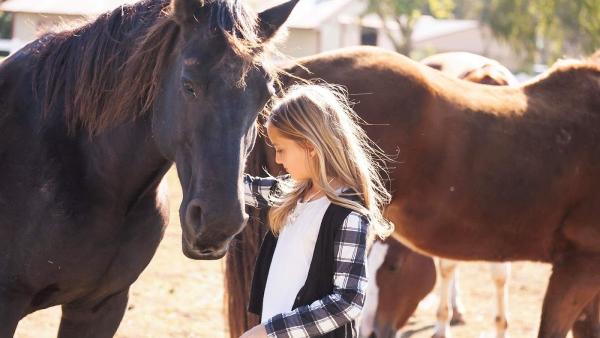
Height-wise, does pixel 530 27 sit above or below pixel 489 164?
below

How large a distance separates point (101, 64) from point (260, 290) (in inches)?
39.5

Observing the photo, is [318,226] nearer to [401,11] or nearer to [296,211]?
[296,211]

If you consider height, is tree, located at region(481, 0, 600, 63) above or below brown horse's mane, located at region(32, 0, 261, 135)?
below

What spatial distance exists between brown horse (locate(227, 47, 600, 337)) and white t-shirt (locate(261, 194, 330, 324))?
75.6 inches

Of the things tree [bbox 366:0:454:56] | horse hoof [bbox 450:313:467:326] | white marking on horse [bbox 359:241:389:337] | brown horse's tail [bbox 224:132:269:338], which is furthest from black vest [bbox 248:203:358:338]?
tree [bbox 366:0:454:56]

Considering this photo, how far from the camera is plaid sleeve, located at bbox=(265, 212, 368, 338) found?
2441 mm

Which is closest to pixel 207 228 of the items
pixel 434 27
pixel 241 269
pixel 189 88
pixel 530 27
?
pixel 189 88

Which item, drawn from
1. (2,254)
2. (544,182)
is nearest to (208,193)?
(2,254)

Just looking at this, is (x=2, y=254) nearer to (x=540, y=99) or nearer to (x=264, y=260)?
(x=264, y=260)

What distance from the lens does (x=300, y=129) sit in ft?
8.36

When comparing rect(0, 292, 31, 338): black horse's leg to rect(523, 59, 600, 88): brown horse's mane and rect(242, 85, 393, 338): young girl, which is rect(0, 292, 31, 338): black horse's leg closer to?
rect(242, 85, 393, 338): young girl

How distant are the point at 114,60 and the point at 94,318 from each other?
1066mm

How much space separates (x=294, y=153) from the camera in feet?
8.50

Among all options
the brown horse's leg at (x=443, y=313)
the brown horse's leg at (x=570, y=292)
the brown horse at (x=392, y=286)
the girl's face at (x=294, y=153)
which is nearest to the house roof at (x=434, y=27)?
the brown horse's leg at (x=443, y=313)
